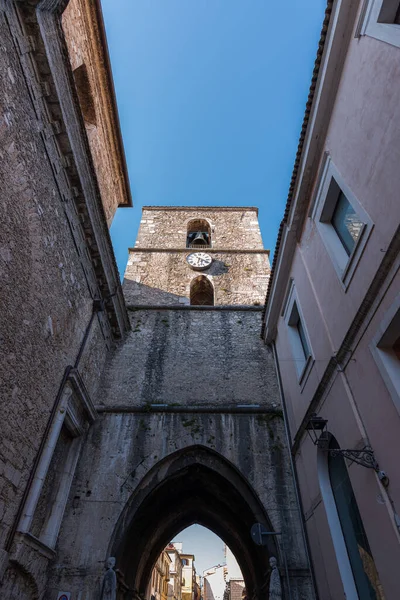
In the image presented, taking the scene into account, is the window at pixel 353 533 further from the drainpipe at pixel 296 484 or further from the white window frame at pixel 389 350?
the white window frame at pixel 389 350

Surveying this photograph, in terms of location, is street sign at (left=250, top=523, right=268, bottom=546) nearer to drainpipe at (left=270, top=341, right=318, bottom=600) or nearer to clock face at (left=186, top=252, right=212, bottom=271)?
drainpipe at (left=270, top=341, right=318, bottom=600)

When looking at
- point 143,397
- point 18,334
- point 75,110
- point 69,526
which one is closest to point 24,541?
point 69,526

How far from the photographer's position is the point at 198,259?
42.8ft

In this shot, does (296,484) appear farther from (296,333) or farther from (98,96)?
(98,96)

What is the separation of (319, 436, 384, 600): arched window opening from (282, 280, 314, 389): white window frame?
1.25 m

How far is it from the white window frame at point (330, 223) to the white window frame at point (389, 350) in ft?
3.33

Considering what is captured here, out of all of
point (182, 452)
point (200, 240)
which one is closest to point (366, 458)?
point (182, 452)

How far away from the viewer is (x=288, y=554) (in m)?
6.15

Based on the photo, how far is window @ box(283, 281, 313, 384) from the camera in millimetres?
6863

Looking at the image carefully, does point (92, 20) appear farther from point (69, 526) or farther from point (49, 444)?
point (69, 526)

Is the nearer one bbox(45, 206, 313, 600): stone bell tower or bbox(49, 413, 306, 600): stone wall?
bbox(49, 413, 306, 600): stone wall

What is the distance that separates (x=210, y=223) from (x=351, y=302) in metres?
11.4

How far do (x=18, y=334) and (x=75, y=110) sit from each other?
153 inches

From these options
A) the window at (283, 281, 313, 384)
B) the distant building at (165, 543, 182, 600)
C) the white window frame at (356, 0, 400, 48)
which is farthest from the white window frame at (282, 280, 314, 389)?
the distant building at (165, 543, 182, 600)
